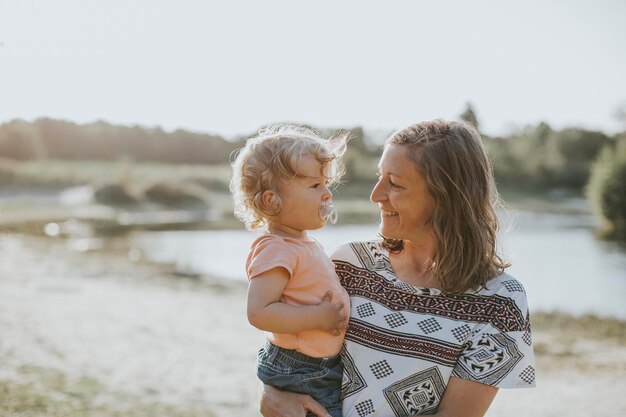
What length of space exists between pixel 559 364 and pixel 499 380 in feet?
23.1

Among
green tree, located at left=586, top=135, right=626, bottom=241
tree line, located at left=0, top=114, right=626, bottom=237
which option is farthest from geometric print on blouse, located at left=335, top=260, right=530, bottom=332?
tree line, located at left=0, top=114, right=626, bottom=237

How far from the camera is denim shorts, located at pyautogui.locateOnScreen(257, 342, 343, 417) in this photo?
2.06 metres

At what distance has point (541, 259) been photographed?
1791cm

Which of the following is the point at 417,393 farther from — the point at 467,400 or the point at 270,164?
the point at 270,164

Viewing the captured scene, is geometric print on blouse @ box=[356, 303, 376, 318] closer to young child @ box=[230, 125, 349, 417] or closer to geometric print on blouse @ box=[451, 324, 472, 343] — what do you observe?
young child @ box=[230, 125, 349, 417]

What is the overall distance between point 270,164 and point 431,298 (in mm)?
653

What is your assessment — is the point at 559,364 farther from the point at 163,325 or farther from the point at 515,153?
the point at 515,153

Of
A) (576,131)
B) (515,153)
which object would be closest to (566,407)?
(515,153)

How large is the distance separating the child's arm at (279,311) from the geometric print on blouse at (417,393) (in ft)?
0.87

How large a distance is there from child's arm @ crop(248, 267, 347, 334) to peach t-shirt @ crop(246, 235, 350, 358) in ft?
0.12

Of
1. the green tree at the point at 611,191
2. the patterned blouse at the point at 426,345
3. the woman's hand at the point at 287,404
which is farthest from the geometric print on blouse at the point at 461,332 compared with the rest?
the green tree at the point at 611,191

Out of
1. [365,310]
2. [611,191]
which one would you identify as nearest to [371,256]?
[365,310]

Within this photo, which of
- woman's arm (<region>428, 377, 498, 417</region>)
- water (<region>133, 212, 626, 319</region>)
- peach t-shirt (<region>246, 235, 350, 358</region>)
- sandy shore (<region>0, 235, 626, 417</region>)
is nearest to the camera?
woman's arm (<region>428, 377, 498, 417</region>)

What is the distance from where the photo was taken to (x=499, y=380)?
1.92m
